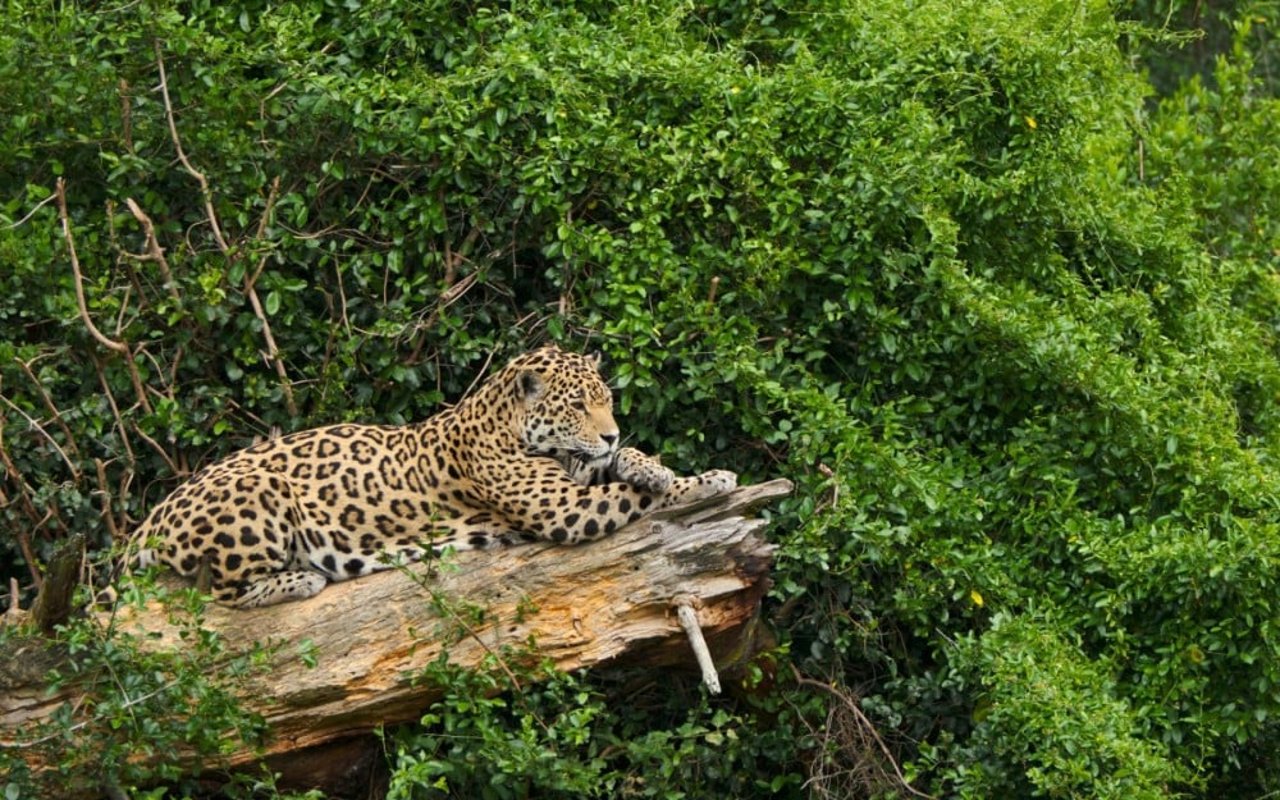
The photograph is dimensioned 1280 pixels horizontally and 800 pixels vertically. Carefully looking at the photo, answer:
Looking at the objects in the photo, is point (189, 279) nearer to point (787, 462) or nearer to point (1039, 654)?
point (787, 462)

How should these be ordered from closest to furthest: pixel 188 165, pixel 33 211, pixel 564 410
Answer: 1. pixel 564 410
2. pixel 33 211
3. pixel 188 165

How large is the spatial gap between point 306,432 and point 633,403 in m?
1.68

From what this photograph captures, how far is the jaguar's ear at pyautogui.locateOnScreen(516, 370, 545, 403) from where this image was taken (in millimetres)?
9844

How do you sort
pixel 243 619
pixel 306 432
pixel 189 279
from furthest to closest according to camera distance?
1. pixel 189 279
2. pixel 306 432
3. pixel 243 619

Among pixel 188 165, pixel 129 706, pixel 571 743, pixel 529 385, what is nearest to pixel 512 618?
pixel 571 743

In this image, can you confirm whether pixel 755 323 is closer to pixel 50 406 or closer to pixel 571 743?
pixel 571 743

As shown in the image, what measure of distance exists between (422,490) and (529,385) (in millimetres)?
735

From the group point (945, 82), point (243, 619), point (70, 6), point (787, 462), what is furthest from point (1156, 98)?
point (243, 619)

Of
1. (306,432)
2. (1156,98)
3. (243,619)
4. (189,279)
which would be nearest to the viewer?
(243,619)

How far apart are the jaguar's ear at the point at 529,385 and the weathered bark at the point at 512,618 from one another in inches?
37.3

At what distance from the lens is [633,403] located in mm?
10438

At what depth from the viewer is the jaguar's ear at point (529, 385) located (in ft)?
32.3

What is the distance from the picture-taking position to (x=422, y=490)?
32.4 ft

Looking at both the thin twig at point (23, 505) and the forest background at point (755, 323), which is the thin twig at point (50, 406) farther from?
the thin twig at point (23, 505)
